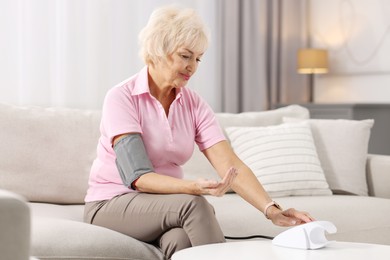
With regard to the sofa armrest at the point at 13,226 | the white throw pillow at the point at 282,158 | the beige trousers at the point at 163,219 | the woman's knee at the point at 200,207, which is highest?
the sofa armrest at the point at 13,226

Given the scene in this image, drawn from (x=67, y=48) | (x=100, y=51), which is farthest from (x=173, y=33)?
(x=100, y=51)

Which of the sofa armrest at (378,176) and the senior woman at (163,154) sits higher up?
the senior woman at (163,154)

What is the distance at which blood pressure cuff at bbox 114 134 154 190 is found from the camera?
2.39 m

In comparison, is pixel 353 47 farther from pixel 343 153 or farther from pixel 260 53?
pixel 343 153

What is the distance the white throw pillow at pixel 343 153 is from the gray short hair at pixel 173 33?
50.0 inches

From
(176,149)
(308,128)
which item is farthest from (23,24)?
(176,149)

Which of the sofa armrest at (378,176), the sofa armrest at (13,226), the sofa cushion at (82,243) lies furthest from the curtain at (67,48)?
the sofa armrest at (13,226)

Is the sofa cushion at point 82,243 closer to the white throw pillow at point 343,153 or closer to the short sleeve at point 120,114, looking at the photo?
the short sleeve at point 120,114

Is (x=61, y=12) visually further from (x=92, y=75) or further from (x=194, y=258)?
(x=194, y=258)

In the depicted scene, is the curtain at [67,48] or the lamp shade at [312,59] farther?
the lamp shade at [312,59]

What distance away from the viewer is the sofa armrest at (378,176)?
11.8 feet

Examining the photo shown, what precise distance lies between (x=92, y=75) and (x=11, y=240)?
3362mm

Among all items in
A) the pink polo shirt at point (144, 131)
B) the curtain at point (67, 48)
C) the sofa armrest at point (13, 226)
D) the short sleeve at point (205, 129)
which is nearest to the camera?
the sofa armrest at point (13, 226)

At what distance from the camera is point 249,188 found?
2.50 m
